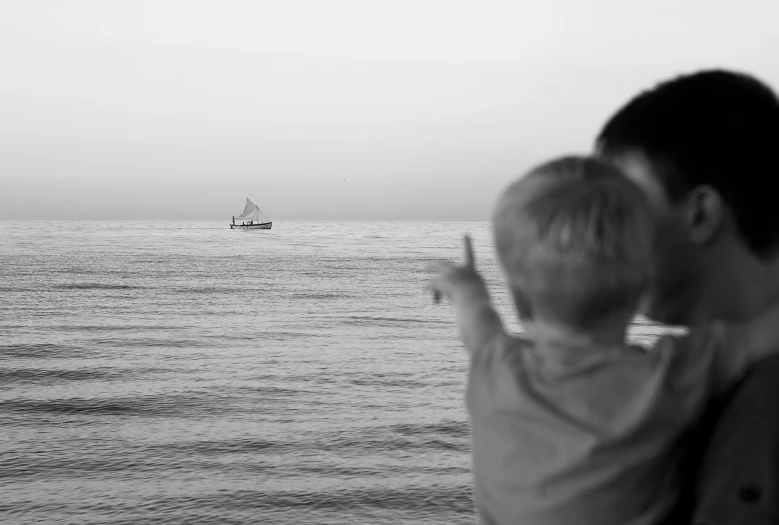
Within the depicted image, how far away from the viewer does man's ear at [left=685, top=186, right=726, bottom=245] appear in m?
1.16

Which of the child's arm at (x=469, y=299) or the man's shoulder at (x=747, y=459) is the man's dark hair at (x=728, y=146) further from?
the child's arm at (x=469, y=299)

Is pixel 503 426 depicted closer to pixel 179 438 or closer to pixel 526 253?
pixel 526 253

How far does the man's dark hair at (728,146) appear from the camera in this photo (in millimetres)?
1167

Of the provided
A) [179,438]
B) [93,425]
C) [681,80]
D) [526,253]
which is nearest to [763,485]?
[526,253]

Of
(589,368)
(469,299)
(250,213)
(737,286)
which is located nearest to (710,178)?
(737,286)

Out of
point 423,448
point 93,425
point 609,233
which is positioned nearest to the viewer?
point 609,233

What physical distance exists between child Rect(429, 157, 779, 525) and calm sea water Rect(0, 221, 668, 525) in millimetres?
298

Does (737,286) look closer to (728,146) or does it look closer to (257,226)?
(728,146)

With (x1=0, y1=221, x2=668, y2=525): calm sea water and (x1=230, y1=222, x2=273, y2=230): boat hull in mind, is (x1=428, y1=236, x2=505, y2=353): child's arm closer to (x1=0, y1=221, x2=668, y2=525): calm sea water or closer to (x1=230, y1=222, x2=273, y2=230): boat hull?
(x1=0, y1=221, x2=668, y2=525): calm sea water

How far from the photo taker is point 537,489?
1250mm

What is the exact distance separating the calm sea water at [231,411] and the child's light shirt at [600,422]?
13.9 inches

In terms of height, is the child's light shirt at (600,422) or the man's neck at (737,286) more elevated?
the man's neck at (737,286)

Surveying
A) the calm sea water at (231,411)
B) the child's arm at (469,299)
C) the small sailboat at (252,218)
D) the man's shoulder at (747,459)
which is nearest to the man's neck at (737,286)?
the man's shoulder at (747,459)

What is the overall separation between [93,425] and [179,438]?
6.57ft
